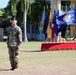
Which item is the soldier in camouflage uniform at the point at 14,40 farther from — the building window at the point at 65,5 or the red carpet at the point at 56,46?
the building window at the point at 65,5

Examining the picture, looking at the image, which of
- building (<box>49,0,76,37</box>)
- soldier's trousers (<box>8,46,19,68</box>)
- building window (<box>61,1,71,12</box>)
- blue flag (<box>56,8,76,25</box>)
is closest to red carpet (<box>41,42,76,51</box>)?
blue flag (<box>56,8,76,25</box>)

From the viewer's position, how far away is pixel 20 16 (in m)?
51.0

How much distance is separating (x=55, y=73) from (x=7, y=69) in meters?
2.26

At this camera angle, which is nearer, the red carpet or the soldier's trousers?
the soldier's trousers

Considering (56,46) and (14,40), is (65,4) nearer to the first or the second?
(56,46)

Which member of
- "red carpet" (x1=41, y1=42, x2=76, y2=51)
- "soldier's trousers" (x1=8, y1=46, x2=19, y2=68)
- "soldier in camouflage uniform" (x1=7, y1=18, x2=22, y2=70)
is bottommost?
"red carpet" (x1=41, y1=42, x2=76, y2=51)

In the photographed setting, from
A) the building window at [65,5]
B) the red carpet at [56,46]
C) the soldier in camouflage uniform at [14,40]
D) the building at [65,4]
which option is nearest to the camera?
the soldier in camouflage uniform at [14,40]

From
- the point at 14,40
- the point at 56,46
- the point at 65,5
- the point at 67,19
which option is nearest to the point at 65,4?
the point at 65,5

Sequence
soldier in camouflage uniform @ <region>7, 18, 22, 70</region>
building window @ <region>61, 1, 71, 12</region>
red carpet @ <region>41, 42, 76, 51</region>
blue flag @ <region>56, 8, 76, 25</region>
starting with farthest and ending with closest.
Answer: building window @ <region>61, 1, 71, 12</region> < blue flag @ <region>56, 8, 76, 25</region> < red carpet @ <region>41, 42, 76, 51</region> < soldier in camouflage uniform @ <region>7, 18, 22, 70</region>

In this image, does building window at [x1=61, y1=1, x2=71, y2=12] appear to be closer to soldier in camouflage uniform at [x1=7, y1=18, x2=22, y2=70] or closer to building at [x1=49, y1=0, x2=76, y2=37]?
building at [x1=49, y1=0, x2=76, y2=37]

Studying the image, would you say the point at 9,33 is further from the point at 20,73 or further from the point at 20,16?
the point at 20,16

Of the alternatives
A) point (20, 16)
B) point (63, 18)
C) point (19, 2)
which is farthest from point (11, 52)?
point (20, 16)

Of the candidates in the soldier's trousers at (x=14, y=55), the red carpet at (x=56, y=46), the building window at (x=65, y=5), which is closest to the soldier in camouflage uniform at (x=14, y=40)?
the soldier's trousers at (x=14, y=55)

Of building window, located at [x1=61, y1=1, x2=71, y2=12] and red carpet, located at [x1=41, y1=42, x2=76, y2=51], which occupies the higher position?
building window, located at [x1=61, y1=1, x2=71, y2=12]
